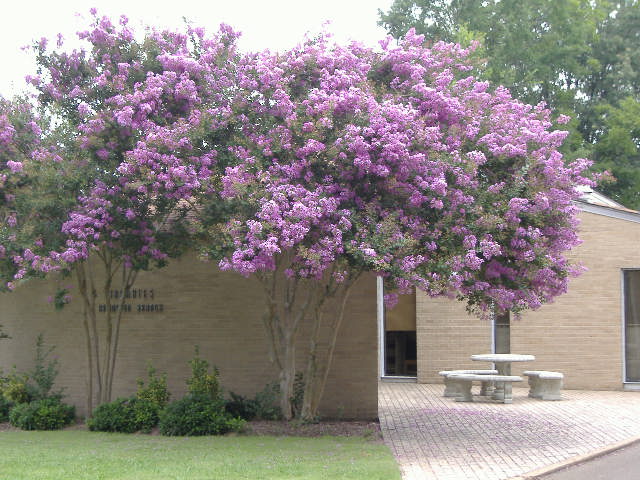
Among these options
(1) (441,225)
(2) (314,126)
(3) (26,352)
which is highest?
(2) (314,126)

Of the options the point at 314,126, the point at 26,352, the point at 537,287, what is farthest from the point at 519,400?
the point at 26,352

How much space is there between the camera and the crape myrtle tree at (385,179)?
39.1 feet

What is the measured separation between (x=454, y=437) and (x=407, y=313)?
8.29 metres

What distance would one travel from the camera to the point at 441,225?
12.4 metres

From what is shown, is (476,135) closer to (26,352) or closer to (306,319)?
(306,319)

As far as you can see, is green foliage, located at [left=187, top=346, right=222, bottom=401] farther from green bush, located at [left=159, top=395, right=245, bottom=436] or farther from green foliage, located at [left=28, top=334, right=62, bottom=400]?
green foliage, located at [left=28, top=334, right=62, bottom=400]

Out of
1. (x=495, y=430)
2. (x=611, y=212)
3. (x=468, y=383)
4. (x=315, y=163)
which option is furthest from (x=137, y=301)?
(x=611, y=212)

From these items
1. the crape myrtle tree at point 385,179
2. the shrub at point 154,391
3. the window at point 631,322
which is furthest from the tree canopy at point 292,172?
the window at point 631,322

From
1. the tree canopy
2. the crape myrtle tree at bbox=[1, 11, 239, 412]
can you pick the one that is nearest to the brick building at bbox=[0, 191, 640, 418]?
the tree canopy

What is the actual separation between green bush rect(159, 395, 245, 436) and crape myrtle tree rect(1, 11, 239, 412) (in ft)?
7.97

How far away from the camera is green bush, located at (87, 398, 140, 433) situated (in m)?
14.6

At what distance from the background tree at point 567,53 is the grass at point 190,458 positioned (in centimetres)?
2288

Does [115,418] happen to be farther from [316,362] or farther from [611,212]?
[611,212]

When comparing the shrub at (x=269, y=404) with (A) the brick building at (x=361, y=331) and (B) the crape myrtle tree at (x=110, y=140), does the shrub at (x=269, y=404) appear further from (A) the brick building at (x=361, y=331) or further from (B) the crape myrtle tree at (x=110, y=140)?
(B) the crape myrtle tree at (x=110, y=140)
